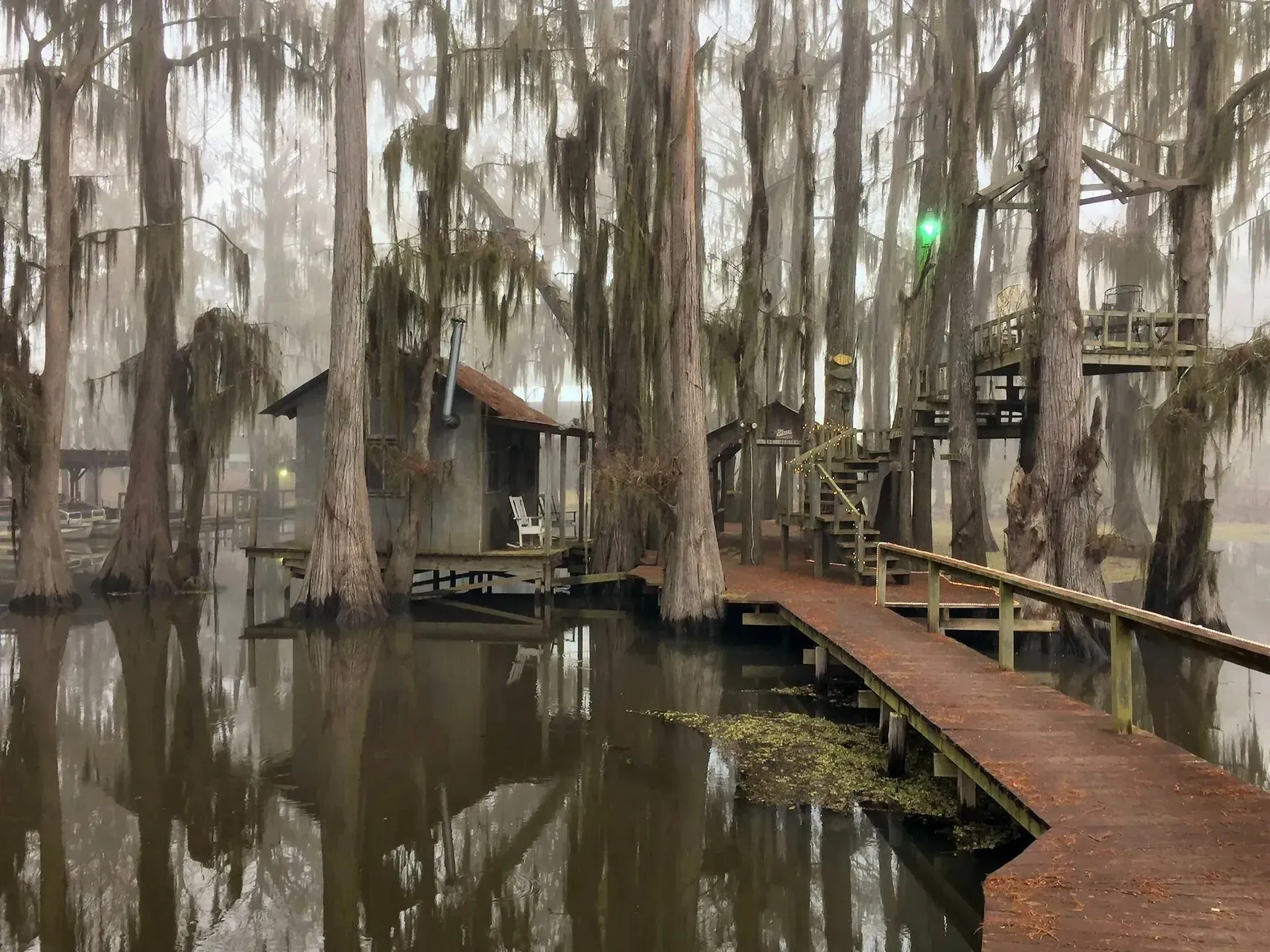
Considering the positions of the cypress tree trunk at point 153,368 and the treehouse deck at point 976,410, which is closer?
the treehouse deck at point 976,410

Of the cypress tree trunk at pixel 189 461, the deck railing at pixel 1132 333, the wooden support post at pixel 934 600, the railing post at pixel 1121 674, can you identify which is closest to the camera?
the railing post at pixel 1121 674

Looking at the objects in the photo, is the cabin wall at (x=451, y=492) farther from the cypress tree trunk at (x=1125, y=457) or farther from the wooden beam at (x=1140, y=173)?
the cypress tree trunk at (x=1125, y=457)

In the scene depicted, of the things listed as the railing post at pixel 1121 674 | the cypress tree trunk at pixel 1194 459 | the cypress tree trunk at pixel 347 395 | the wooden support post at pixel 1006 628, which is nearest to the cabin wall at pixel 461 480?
the cypress tree trunk at pixel 347 395

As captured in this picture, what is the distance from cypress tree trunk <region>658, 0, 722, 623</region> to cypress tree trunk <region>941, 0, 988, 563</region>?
4.72 meters

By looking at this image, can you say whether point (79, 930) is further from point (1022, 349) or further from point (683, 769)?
point (1022, 349)

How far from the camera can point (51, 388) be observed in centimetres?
1606

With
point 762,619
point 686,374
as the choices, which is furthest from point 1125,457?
point 762,619

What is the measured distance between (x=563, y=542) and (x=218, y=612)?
647 centimetres

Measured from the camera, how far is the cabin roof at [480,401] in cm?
1702

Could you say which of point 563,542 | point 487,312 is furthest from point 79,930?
point 563,542

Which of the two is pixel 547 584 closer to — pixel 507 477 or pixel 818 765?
pixel 507 477

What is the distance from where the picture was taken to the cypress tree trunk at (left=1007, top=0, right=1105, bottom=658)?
1245 cm

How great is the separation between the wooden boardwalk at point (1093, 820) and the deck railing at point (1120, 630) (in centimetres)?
25

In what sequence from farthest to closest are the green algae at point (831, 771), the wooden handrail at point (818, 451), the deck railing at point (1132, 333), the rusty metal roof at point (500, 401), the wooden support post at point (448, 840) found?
the rusty metal roof at point (500, 401) → the wooden handrail at point (818, 451) → the deck railing at point (1132, 333) → the green algae at point (831, 771) → the wooden support post at point (448, 840)
